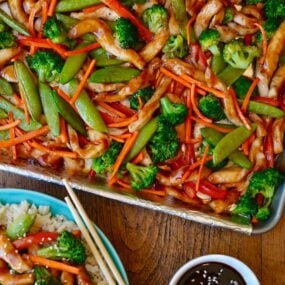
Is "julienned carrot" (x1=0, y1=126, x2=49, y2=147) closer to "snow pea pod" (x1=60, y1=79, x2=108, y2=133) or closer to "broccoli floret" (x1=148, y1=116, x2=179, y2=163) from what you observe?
"snow pea pod" (x1=60, y1=79, x2=108, y2=133)

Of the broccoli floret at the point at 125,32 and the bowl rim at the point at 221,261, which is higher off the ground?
the broccoli floret at the point at 125,32

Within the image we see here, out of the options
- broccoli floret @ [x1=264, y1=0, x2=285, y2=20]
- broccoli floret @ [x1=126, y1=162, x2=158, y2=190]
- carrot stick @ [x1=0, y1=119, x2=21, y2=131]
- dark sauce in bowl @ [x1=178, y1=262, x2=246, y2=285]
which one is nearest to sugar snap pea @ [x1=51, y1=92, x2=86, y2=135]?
carrot stick @ [x1=0, y1=119, x2=21, y2=131]

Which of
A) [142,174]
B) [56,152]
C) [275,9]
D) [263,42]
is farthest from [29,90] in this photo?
[275,9]

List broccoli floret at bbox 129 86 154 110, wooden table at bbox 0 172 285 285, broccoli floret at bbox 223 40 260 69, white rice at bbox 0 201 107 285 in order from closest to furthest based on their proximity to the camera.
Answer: broccoli floret at bbox 223 40 260 69 → broccoli floret at bbox 129 86 154 110 → white rice at bbox 0 201 107 285 → wooden table at bbox 0 172 285 285

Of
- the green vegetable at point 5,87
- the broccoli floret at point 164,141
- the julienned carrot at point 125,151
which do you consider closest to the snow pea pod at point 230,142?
the broccoli floret at point 164,141

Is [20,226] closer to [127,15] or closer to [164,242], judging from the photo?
[164,242]

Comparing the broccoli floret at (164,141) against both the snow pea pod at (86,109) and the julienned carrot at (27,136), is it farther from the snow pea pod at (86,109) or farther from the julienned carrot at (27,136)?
the julienned carrot at (27,136)
